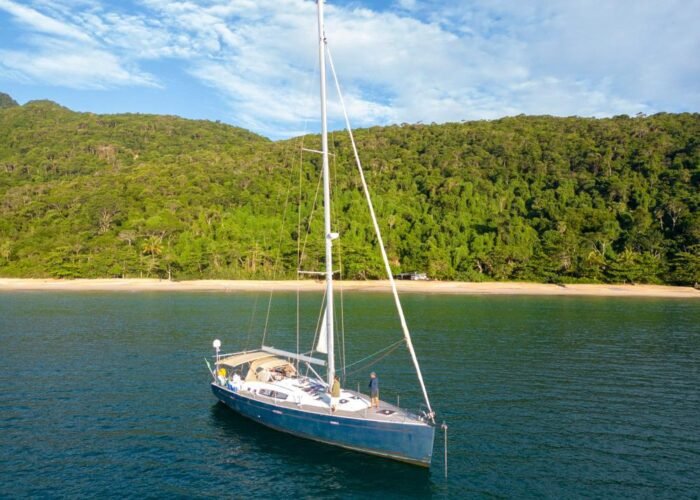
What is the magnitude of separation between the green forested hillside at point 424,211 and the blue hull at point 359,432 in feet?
259

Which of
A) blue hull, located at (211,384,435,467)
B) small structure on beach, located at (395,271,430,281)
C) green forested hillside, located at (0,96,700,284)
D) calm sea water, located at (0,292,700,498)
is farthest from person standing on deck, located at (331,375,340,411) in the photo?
small structure on beach, located at (395,271,430,281)

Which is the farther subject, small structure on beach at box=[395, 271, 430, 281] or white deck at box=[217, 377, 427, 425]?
small structure on beach at box=[395, 271, 430, 281]

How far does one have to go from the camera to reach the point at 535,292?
97688 mm

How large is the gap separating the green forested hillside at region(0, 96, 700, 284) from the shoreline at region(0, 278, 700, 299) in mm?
5084

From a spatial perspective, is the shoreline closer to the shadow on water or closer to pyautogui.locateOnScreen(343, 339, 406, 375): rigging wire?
pyautogui.locateOnScreen(343, 339, 406, 375): rigging wire

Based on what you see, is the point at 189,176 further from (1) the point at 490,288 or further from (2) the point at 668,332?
(2) the point at 668,332

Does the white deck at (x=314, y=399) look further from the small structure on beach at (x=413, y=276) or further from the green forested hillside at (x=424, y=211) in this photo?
the small structure on beach at (x=413, y=276)

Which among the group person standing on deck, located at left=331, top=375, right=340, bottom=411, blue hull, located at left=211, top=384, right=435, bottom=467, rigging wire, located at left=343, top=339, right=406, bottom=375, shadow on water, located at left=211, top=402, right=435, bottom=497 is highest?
person standing on deck, located at left=331, top=375, right=340, bottom=411

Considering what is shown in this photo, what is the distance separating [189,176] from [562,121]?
14124 centimetres

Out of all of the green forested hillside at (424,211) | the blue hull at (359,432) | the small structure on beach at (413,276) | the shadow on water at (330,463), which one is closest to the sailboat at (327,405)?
the blue hull at (359,432)

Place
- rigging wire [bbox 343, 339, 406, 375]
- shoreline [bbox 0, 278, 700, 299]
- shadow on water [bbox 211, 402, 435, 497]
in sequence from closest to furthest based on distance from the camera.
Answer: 1. shadow on water [bbox 211, 402, 435, 497]
2. rigging wire [bbox 343, 339, 406, 375]
3. shoreline [bbox 0, 278, 700, 299]

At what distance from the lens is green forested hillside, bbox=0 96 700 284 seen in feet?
382

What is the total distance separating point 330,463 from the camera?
20.7m

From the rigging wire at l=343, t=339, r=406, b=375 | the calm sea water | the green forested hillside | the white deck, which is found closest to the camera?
the calm sea water
